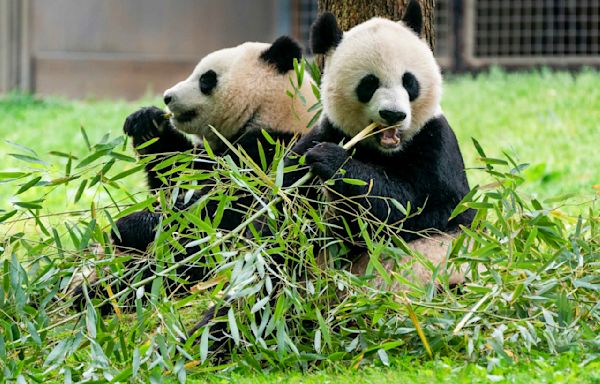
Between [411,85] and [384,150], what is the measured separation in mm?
302

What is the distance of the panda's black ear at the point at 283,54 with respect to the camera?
16.7ft

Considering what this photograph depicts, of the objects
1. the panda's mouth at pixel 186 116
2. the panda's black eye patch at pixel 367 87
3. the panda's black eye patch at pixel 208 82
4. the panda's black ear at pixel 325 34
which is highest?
the panda's black ear at pixel 325 34

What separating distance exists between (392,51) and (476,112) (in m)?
5.32

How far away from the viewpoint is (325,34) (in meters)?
4.40

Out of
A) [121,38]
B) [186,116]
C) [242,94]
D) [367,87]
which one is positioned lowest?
[121,38]

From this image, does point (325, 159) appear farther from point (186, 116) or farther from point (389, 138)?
point (186, 116)

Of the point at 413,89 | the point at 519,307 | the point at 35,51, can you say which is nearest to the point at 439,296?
the point at 519,307

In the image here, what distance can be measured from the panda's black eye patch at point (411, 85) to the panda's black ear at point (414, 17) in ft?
1.30

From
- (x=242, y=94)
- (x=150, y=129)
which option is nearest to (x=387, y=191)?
(x=242, y=94)

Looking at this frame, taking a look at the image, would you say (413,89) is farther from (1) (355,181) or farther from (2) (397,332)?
(2) (397,332)

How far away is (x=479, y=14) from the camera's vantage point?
13.8 metres

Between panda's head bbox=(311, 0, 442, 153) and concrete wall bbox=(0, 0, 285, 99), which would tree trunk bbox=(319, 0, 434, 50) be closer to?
panda's head bbox=(311, 0, 442, 153)

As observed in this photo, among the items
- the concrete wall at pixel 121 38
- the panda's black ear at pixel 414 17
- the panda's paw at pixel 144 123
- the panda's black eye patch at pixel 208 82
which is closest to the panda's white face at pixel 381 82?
the panda's black ear at pixel 414 17

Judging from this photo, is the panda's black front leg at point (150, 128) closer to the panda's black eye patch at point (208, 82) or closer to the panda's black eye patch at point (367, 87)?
the panda's black eye patch at point (208, 82)
